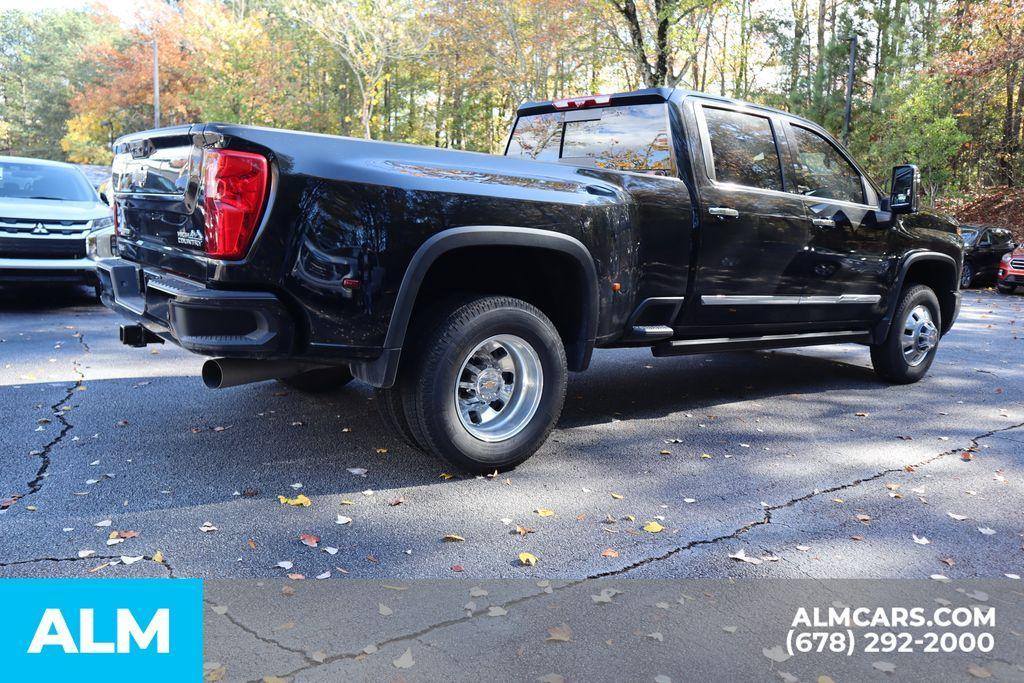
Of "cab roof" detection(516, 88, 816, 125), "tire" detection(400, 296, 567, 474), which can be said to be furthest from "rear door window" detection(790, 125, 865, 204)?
"tire" detection(400, 296, 567, 474)

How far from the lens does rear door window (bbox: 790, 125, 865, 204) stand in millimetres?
5933

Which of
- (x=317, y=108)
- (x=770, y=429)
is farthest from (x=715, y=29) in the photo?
(x=770, y=429)

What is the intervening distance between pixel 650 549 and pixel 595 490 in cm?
74

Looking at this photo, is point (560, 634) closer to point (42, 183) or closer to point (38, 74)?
point (42, 183)

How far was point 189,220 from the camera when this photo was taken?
3.84 m

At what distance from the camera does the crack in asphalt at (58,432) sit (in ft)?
13.0

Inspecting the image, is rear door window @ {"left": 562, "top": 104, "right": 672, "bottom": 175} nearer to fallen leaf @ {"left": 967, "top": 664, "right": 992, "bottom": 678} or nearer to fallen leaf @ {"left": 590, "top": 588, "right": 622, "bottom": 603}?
fallen leaf @ {"left": 590, "top": 588, "right": 622, "bottom": 603}

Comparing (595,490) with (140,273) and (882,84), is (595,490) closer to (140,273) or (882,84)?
(140,273)

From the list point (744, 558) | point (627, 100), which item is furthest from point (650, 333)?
point (744, 558)

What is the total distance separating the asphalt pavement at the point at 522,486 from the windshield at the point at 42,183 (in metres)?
4.27

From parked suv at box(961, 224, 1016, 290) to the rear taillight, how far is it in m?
19.0

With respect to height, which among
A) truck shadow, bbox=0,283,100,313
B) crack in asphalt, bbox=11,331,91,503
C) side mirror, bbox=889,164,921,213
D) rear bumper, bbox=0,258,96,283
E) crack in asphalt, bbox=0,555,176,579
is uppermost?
side mirror, bbox=889,164,921,213

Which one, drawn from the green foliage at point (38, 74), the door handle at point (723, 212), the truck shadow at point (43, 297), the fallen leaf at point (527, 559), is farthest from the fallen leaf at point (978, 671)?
the green foliage at point (38, 74)

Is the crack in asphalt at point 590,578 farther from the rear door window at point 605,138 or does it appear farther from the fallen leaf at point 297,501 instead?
the rear door window at point 605,138
